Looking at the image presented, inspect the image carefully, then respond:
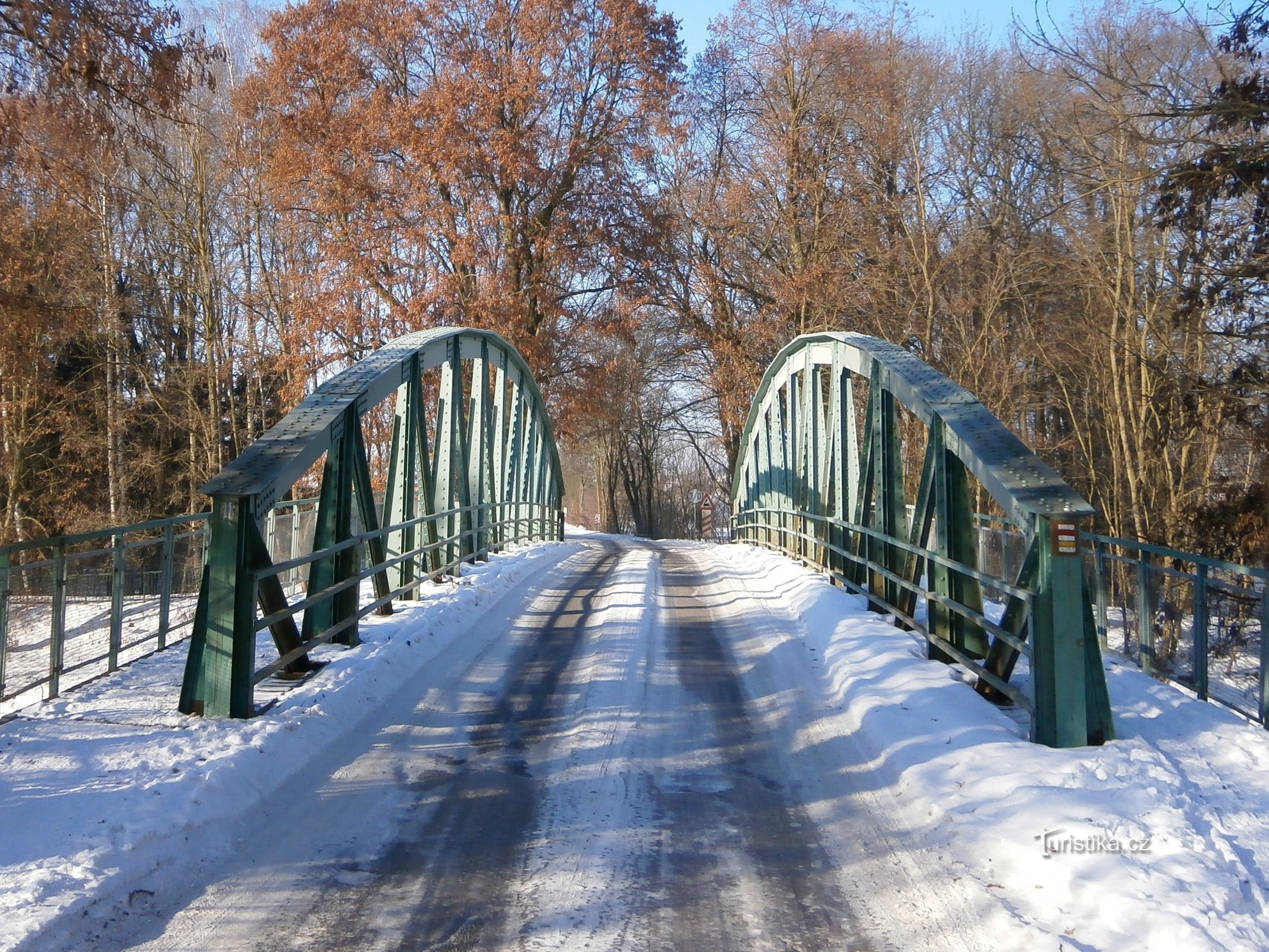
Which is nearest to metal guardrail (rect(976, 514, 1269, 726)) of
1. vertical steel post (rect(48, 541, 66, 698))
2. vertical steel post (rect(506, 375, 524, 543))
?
vertical steel post (rect(48, 541, 66, 698))

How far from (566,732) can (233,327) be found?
24.5 m

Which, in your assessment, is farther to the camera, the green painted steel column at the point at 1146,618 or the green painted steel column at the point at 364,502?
the green painted steel column at the point at 364,502

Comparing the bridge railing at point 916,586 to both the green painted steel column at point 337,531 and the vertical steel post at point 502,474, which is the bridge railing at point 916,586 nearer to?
the green painted steel column at point 337,531

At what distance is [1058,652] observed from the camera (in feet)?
17.7

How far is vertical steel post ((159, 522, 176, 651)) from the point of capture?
8016 millimetres

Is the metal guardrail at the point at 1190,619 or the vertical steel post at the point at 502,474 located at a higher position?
the vertical steel post at the point at 502,474

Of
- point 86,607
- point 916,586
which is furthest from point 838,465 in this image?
point 86,607

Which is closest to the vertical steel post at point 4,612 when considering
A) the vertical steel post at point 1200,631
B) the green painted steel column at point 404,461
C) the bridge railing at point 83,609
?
the bridge railing at point 83,609

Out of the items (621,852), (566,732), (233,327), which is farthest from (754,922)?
(233,327)

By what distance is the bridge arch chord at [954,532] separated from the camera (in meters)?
5.43

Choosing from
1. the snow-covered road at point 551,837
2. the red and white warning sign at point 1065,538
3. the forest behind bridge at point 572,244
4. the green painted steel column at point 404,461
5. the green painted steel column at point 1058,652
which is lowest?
the snow-covered road at point 551,837

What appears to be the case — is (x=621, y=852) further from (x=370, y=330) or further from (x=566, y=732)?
(x=370, y=330)

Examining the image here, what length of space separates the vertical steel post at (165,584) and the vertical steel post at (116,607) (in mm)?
646

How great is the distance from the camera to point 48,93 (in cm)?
727
